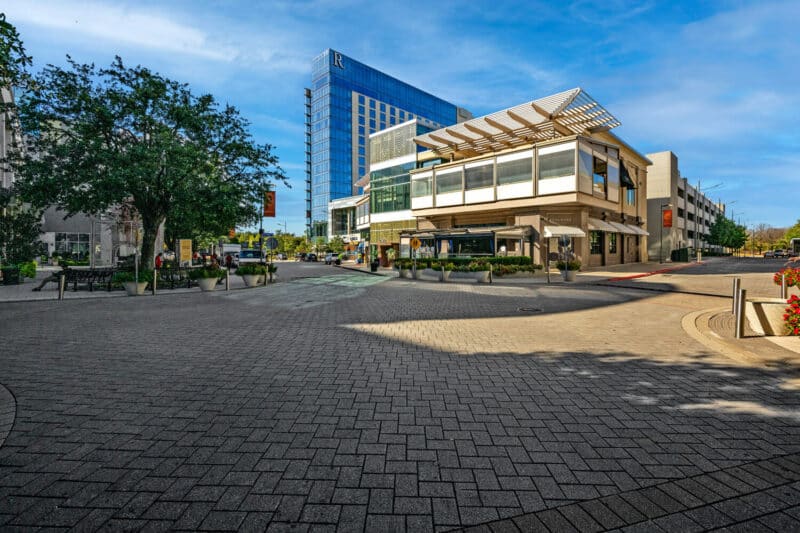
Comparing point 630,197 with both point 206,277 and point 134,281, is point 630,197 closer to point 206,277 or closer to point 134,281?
point 206,277

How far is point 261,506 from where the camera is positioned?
2562 millimetres

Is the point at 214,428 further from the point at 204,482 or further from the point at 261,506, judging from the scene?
the point at 261,506

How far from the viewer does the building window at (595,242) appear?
3486cm

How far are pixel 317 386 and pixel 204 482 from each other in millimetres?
2158

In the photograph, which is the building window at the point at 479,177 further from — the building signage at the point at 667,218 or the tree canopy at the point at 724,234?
the tree canopy at the point at 724,234

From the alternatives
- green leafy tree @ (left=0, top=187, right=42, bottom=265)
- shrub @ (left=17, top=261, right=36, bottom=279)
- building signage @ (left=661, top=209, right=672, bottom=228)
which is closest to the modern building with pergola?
building signage @ (left=661, top=209, right=672, bottom=228)

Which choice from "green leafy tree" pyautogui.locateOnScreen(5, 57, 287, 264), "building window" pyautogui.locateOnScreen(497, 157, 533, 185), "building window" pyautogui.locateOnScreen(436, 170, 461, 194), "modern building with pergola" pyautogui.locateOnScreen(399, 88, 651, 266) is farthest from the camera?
"building window" pyautogui.locateOnScreen(436, 170, 461, 194)

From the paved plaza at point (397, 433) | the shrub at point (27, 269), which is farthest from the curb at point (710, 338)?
the shrub at point (27, 269)

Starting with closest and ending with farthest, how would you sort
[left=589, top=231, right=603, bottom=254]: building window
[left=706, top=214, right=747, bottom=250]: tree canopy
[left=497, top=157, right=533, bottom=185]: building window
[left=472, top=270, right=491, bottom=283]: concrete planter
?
[left=472, top=270, right=491, bottom=283]: concrete planter
[left=497, top=157, right=533, bottom=185]: building window
[left=589, top=231, right=603, bottom=254]: building window
[left=706, top=214, right=747, bottom=250]: tree canopy

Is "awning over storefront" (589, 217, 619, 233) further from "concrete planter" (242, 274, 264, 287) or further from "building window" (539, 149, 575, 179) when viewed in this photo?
"concrete planter" (242, 274, 264, 287)

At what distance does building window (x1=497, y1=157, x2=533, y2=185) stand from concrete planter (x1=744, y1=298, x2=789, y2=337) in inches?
1048

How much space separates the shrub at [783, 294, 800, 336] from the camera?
7.09 meters

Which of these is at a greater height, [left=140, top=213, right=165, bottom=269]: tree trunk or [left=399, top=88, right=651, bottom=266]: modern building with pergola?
[left=399, top=88, right=651, bottom=266]: modern building with pergola

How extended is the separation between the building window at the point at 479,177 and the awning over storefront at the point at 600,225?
9.51m
